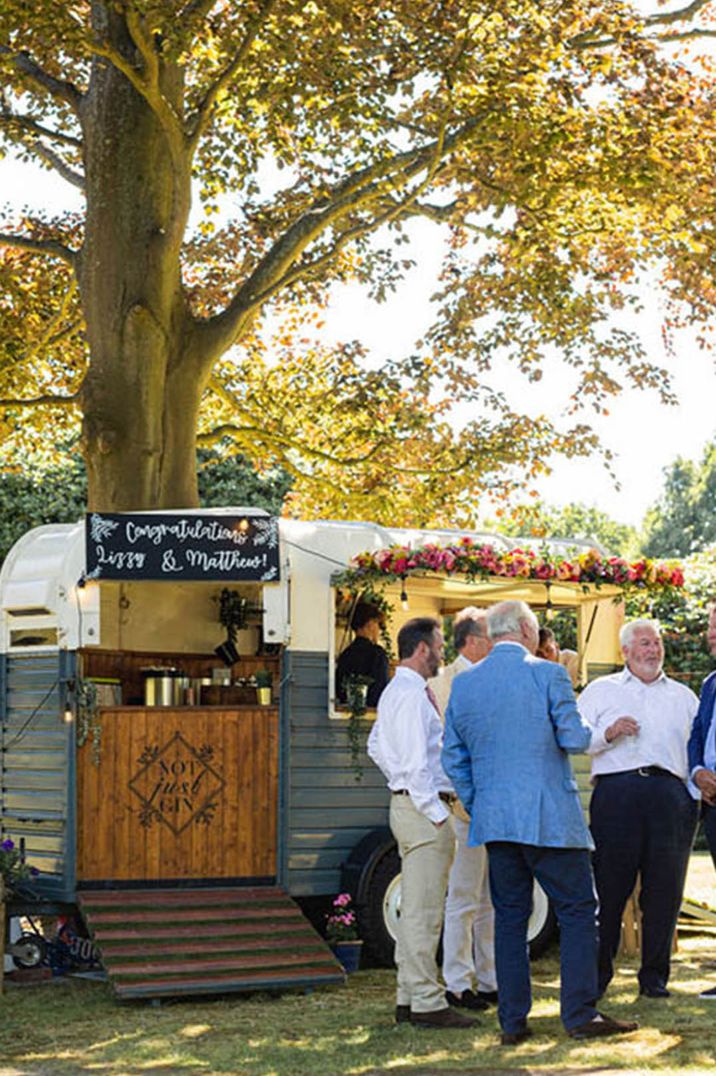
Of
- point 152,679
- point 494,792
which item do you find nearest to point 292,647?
point 152,679

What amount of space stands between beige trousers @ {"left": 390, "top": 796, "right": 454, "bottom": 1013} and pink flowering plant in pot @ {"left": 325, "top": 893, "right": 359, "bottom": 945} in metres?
2.11

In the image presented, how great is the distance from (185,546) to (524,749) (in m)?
3.82

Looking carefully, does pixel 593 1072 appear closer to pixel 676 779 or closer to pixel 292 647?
pixel 676 779

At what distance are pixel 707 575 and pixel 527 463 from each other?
7.96 feet

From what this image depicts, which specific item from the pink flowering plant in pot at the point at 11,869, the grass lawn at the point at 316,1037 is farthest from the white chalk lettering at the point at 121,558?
the grass lawn at the point at 316,1037

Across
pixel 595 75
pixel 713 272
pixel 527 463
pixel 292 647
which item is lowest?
pixel 292 647

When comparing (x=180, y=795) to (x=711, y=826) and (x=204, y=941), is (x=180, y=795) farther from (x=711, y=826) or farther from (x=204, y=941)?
(x=711, y=826)

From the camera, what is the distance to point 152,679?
39.9 feet

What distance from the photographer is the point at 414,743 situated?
29.1 ft

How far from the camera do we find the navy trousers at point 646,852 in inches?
363

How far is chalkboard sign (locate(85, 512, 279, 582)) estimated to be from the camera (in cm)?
1105

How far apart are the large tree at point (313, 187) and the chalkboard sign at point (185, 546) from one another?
367 centimetres

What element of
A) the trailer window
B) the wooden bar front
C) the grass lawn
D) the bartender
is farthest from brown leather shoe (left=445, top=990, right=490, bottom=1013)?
the trailer window

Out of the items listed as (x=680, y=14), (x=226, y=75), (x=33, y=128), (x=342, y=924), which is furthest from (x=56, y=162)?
(x=342, y=924)
